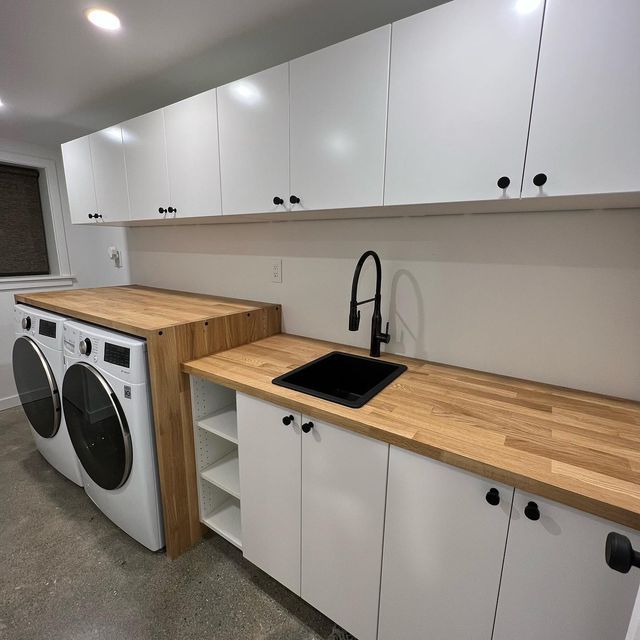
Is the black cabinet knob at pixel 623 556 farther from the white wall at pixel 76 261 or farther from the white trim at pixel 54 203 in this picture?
the white trim at pixel 54 203

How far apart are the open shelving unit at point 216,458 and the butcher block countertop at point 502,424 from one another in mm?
231

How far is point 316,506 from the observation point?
1111 millimetres

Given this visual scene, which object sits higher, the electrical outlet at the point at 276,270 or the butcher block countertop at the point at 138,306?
the electrical outlet at the point at 276,270

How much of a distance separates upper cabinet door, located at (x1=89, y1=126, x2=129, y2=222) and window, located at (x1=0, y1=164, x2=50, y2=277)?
4.52ft

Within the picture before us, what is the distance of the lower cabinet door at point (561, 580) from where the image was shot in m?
0.69

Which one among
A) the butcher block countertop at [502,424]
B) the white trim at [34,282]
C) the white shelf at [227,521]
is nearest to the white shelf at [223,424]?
the butcher block countertop at [502,424]

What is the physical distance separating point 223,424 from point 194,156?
4.18ft

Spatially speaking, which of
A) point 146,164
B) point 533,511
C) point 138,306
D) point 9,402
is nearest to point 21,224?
point 9,402

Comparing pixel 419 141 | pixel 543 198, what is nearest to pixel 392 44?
pixel 419 141

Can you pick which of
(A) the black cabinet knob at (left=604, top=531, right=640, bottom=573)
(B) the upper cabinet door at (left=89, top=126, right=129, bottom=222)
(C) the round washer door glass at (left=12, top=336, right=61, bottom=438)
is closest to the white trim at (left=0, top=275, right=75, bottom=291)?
(C) the round washer door glass at (left=12, top=336, right=61, bottom=438)

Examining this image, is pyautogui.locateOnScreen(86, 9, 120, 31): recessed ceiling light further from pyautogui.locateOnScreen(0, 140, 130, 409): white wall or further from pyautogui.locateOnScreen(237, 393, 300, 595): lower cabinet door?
→ pyautogui.locateOnScreen(0, 140, 130, 409): white wall

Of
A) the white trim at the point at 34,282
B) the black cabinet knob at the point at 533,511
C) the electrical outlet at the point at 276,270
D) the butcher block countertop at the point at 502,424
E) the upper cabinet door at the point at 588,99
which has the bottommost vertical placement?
the black cabinet knob at the point at 533,511

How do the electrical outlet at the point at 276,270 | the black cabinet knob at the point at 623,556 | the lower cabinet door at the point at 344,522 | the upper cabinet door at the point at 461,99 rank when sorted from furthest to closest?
1. the electrical outlet at the point at 276,270
2. the lower cabinet door at the point at 344,522
3. the upper cabinet door at the point at 461,99
4. the black cabinet knob at the point at 623,556

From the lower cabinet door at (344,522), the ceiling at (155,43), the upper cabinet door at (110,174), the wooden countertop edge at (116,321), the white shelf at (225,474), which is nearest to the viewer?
the lower cabinet door at (344,522)
